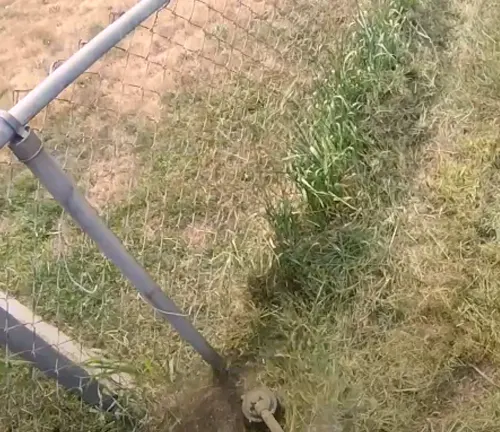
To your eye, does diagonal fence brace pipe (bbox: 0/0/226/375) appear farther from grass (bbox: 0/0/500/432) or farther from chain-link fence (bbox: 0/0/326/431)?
grass (bbox: 0/0/500/432)

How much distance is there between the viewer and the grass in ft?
6.81

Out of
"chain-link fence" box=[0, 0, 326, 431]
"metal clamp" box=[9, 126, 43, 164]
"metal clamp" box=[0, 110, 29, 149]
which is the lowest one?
"chain-link fence" box=[0, 0, 326, 431]

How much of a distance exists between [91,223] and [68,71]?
335 mm

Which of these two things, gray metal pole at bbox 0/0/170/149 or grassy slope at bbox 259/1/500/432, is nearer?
gray metal pole at bbox 0/0/170/149

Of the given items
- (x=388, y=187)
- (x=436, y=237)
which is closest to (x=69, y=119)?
(x=388, y=187)

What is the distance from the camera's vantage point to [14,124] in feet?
4.33

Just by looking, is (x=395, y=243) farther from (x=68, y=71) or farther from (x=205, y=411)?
(x=68, y=71)

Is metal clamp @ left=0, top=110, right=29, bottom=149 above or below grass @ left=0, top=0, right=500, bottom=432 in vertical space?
above

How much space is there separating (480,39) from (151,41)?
54.2 inches

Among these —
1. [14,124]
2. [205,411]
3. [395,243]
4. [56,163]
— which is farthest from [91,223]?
[395,243]

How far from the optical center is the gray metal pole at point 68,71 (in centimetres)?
134

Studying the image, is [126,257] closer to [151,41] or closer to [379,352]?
[379,352]

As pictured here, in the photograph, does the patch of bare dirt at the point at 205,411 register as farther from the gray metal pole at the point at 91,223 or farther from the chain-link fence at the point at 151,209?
the gray metal pole at the point at 91,223

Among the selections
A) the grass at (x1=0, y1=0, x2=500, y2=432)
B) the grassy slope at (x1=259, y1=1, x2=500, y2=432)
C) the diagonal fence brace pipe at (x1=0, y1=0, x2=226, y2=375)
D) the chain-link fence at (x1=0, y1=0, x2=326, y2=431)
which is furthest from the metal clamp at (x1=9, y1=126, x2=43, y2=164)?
→ the grassy slope at (x1=259, y1=1, x2=500, y2=432)
